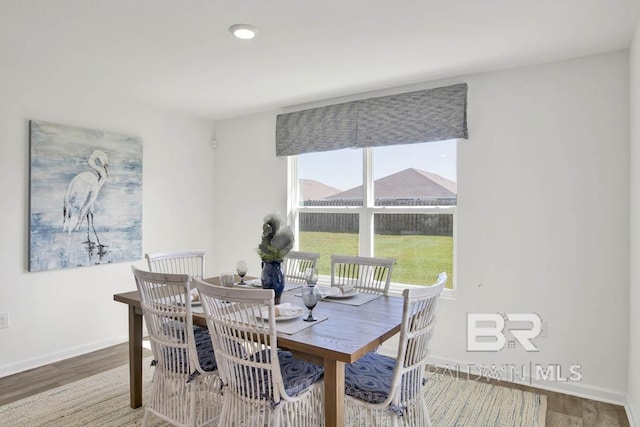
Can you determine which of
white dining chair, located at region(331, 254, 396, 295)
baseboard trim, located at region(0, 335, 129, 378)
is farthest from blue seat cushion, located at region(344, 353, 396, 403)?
baseboard trim, located at region(0, 335, 129, 378)

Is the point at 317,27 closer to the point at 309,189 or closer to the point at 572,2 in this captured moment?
the point at 572,2

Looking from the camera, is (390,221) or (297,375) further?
Answer: (390,221)

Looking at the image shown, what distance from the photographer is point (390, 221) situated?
3.68m

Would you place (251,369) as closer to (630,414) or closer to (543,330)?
(543,330)

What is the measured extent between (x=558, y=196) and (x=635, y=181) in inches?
19.6

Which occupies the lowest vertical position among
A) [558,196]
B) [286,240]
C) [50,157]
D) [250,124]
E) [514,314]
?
[514,314]

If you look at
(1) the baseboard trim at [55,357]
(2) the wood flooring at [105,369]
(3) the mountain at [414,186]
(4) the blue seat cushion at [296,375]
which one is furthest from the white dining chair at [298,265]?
(1) the baseboard trim at [55,357]

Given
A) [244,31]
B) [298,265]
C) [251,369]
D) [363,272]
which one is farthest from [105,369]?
[244,31]

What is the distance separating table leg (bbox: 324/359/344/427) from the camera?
1.71m

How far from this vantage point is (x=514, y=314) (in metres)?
3.05

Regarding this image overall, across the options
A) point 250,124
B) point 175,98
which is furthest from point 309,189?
Answer: point 175,98

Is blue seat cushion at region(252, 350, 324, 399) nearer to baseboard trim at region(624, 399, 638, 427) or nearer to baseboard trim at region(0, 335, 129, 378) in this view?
baseboard trim at region(624, 399, 638, 427)

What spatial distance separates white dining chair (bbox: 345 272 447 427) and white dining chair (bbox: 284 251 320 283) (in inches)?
47.5

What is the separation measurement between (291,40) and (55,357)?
324cm
